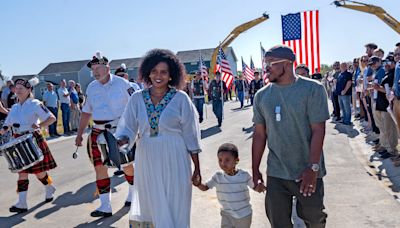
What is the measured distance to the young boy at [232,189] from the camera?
3887 millimetres

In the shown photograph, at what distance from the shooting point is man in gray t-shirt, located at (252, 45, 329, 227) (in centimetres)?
331

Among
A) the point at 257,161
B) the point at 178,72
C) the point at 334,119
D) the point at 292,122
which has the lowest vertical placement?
the point at 334,119

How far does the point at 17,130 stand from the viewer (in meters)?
6.23

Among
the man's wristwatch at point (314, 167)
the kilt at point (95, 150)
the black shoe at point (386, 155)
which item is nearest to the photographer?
the man's wristwatch at point (314, 167)

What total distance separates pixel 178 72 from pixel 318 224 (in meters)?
1.83

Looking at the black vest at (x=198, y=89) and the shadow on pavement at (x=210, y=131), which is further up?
the black vest at (x=198, y=89)

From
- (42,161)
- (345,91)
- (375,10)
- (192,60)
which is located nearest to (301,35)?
(345,91)

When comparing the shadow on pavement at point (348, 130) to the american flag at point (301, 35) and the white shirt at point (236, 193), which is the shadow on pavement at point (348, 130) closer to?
the american flag at point (301, 35)

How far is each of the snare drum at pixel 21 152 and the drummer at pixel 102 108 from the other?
99cm

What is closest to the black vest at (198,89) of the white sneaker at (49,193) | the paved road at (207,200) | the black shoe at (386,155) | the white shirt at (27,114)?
the paved road at (207,200)

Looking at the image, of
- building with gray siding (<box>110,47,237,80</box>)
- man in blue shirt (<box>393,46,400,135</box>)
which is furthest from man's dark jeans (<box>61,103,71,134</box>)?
building with gray siding (<box>110,47,237,80</box>)

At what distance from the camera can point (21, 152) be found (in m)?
5.93

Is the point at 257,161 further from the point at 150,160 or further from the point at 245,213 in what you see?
the point at 150,160

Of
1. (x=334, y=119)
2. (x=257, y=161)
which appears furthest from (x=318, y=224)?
(x=334, y=119)
